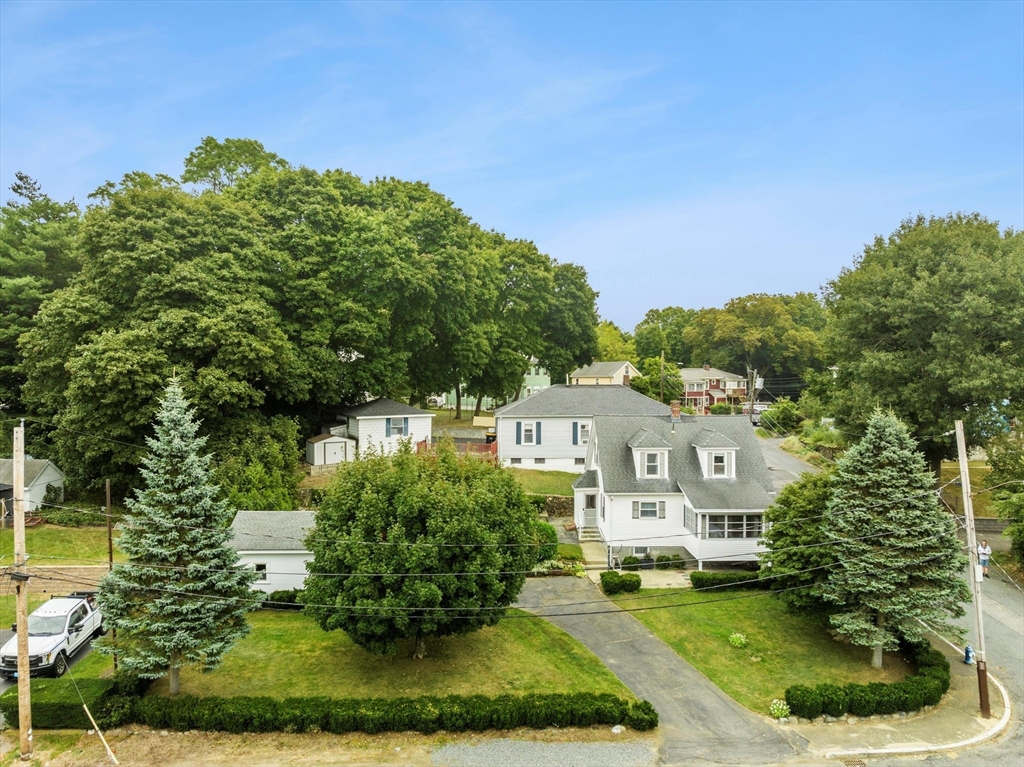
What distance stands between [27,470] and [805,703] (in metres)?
32.3

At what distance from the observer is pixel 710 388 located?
72125 millimetres

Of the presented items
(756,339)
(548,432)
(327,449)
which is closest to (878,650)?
(548,432)

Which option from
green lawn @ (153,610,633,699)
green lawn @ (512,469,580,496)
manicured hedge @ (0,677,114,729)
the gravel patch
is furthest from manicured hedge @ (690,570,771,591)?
manicured hedge @ (0,677,114,729)

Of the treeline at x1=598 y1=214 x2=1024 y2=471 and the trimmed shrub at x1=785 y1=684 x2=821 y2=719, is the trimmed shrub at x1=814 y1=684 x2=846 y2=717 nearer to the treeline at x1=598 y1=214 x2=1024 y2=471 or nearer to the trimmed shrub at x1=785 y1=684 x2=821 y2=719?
the trimmed shrub at x1=785 y1=684 x2=821 y2=719

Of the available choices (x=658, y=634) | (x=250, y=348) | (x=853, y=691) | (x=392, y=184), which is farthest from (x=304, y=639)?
(x=392, y=184)

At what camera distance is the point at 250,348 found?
1128 inches

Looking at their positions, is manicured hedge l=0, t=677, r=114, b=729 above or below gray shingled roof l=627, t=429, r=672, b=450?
below

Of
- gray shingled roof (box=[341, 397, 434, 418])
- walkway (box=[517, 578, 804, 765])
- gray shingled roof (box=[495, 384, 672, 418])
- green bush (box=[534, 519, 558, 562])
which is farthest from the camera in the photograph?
gray shingled roof (box=[495, 384, 672, 418])

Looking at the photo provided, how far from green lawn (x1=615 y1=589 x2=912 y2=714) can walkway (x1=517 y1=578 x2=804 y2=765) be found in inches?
21.5

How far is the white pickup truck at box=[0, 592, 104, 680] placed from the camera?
1748 centimetres

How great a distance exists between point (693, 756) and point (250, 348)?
77.9 ft

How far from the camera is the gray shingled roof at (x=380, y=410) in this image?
1437 inches

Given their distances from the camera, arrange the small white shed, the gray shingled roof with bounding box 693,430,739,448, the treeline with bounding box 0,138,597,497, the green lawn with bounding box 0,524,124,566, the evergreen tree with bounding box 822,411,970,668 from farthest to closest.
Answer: the small white shed, the treeline with bounding box 0,138,597,497, the gray shingled roof with bounding box 693,430,739,448, the green lawn with bounding box 0,524,124,566, the evergreen tree with bounding box 822,411,970,668

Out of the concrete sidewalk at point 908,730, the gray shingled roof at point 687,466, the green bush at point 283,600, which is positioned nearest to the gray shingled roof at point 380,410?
the gray shingled roof at point 687,466
